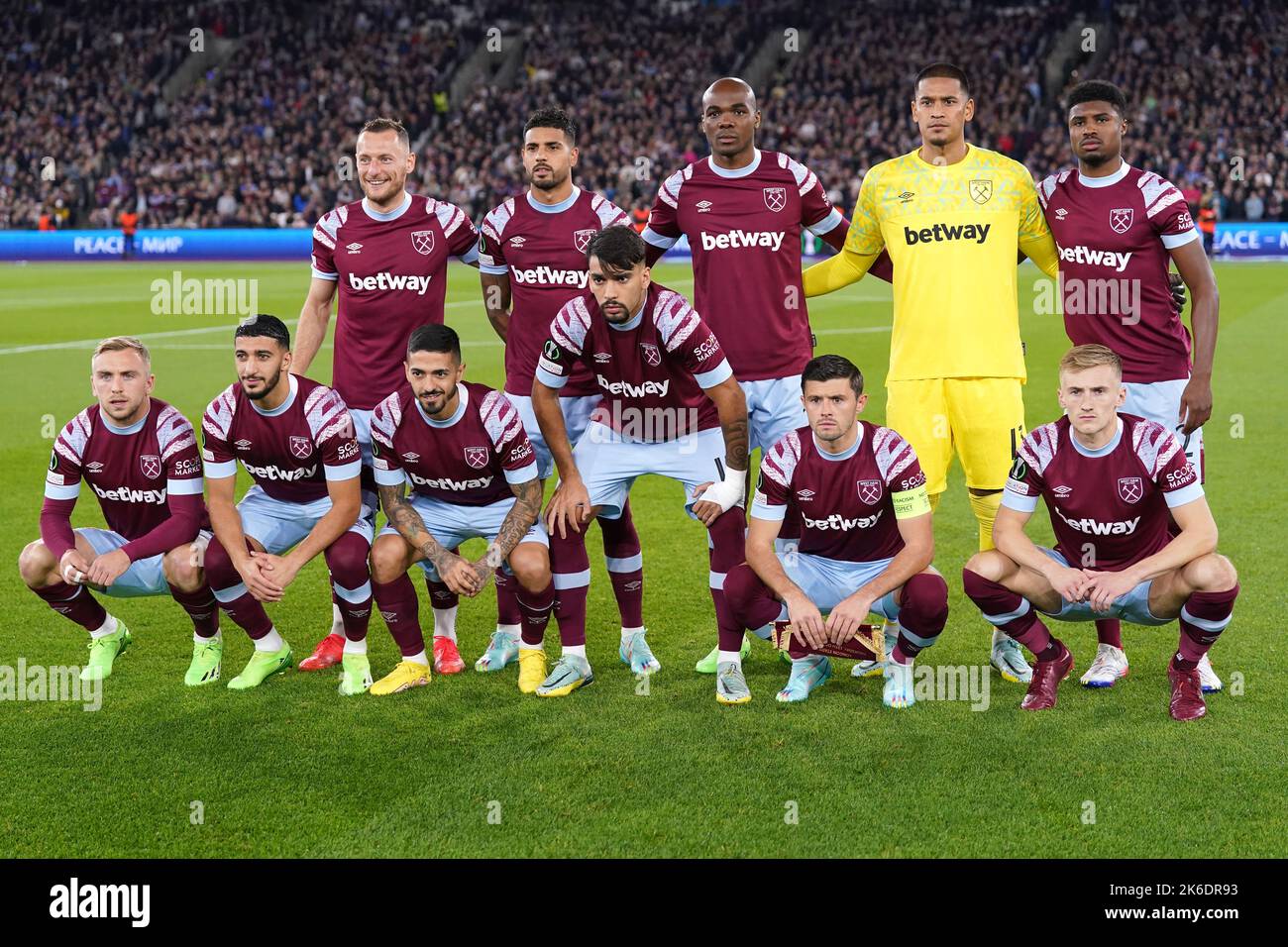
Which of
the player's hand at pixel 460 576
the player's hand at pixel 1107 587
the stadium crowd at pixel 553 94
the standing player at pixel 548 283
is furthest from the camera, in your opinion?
the stadium crowd at pixel 553 94

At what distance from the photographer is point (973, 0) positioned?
4181 cm

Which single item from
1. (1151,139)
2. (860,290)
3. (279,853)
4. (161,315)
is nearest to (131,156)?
(161,315)

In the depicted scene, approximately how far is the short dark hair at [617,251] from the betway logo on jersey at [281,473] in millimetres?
1530

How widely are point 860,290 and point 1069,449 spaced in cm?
1923

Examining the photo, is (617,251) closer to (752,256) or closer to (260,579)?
(752,256)

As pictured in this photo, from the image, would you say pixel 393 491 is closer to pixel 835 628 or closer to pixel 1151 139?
pixel 835 628

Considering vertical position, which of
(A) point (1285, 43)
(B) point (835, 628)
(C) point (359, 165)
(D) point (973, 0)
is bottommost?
(B) point (835, 628)

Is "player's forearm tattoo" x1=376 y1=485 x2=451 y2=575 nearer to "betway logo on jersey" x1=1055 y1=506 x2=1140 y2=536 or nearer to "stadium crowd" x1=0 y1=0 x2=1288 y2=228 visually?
"betway logo on jersey" x1=1055 y1=506 x2=1140 y2=536

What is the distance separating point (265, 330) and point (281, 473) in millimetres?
645

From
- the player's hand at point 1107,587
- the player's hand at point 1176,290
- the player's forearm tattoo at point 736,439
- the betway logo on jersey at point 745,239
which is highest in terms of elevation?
the betway logo on jersey at point 745,239

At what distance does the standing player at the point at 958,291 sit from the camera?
18.6 feet

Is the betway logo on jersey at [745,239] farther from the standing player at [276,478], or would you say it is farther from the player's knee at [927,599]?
the standing player at [276,478]

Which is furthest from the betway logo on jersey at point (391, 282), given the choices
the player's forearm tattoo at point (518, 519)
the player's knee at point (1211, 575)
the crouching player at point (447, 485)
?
the player's knee at point (1211, 575)

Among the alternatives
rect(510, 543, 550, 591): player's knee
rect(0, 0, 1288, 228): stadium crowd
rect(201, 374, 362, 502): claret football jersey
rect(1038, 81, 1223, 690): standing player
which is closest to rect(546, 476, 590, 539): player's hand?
rect(510, 543, 550, 591): player's knee
